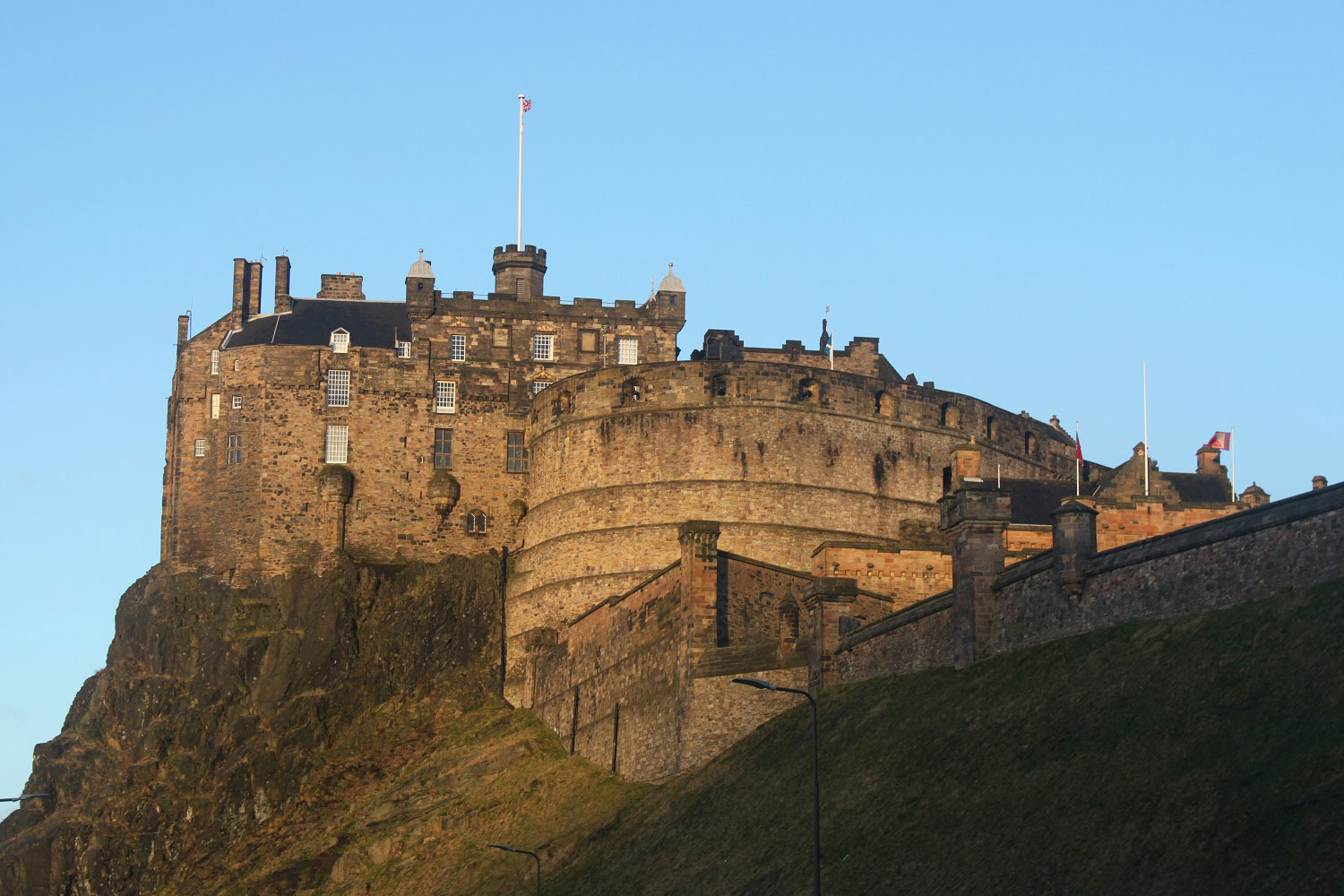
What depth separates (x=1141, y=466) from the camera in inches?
2566

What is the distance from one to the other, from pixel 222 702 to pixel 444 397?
545 inches

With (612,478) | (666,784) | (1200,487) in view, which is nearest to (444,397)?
(612,478)

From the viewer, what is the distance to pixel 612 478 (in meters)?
67.5

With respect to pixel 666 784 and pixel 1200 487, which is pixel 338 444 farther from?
pixel 1200 487

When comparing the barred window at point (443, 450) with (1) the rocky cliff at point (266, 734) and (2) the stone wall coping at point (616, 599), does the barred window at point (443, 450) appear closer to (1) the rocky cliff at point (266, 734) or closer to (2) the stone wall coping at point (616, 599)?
(1) the rocky cliff at point (266, 734)

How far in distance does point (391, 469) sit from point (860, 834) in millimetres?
39297

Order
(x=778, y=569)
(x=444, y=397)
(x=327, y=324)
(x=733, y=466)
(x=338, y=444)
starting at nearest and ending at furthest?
(x=778, y=569)
(x=733, y=466)
(x=338, y=444)
(x=444, y=397)
(x=327, y=324)

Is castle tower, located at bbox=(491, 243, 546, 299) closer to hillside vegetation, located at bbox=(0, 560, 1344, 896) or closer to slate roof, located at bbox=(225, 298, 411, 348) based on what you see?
slate roof, located at bbox=(225, 298, 411, 348)

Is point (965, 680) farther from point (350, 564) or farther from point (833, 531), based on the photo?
point (350, 564)

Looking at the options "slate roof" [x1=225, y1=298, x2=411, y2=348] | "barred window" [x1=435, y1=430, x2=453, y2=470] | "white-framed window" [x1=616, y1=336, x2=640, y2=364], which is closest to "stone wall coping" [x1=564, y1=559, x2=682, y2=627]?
"barred window" [x1=435, y1=430, x2=453, y2=470]

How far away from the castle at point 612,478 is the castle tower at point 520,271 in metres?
0.10

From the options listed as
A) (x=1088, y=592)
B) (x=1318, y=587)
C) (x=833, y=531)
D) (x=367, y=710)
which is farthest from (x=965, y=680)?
(x=367, y=710)

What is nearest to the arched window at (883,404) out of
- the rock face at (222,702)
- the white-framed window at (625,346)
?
the white-framed window at (625,346)

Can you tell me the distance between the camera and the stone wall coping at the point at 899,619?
145ft
